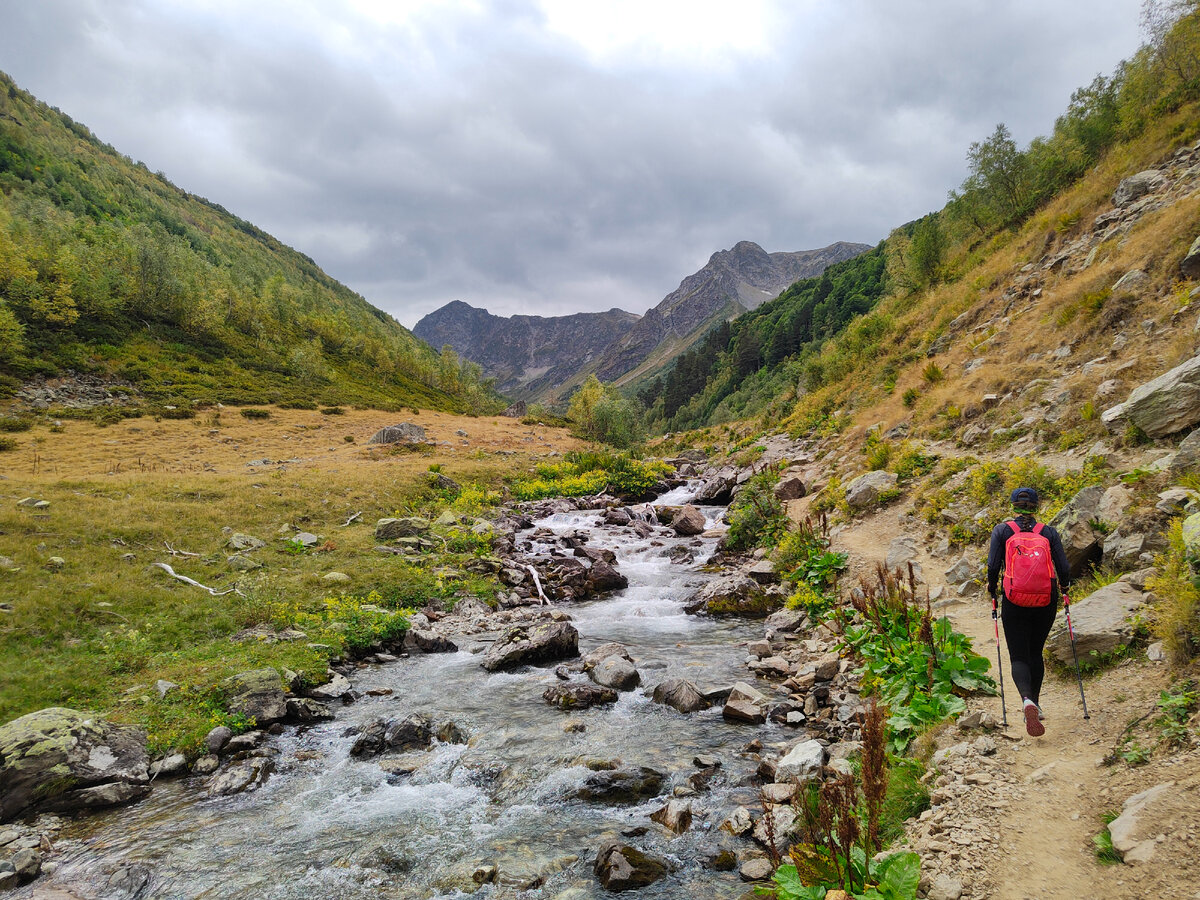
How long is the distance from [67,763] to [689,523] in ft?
78.0

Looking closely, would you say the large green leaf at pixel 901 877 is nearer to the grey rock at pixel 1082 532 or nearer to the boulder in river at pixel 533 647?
the grey rock at pixel 1082 532

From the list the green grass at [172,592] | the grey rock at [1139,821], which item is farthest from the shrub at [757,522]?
the grey rock at [1139,821]

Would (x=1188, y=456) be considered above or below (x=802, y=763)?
above

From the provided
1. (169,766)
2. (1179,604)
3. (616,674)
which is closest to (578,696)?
(616,674)

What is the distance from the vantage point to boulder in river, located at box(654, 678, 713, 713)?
33.9ft

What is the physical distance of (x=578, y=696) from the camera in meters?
11.0

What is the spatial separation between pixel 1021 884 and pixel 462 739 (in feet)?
27.8

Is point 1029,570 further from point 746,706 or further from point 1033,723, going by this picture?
point 746,706

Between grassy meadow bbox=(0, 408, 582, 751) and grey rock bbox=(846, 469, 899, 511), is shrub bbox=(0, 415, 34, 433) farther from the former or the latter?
grey rock bbox=(846, 469, 899, 511)

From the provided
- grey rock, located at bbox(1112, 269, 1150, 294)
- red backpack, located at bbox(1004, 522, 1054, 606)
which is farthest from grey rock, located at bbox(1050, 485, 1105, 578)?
grey rock, located at bbox(1112, 269, 1150, 294)

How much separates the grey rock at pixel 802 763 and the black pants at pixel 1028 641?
276 centimetres

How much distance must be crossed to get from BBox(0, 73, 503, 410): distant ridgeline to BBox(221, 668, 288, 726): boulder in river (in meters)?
62.1

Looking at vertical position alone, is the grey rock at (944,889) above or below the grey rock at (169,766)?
above

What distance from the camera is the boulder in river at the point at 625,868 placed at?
6.11 meters
